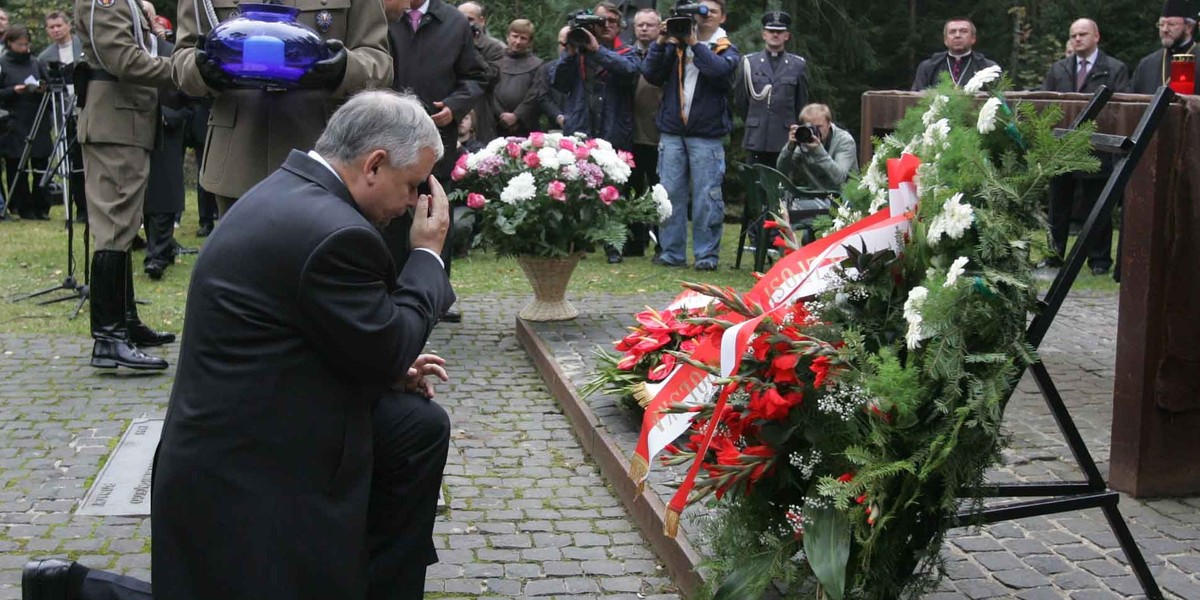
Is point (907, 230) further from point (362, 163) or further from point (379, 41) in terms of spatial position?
point (379, 41)

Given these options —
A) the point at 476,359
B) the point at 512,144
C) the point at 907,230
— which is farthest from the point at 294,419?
the point at 512,144

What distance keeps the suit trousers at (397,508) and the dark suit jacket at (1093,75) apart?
999 centimetres

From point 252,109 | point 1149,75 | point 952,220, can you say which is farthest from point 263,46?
point 1149,75

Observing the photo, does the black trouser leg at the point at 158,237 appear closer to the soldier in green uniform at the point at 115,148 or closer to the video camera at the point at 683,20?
the soldier in green uniform at the point at 115,148

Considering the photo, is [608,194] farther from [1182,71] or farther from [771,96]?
[771,96]

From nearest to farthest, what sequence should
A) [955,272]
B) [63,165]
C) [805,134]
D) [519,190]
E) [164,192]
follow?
[955,272] < [519,190] < [164,192] < [805,134] < [63,165]

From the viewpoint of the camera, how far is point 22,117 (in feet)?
50.9

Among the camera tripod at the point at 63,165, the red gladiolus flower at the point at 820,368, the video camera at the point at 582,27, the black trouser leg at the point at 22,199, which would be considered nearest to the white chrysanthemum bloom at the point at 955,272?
the red gladiolus flower at the point at 820,368

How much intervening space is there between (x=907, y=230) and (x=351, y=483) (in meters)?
1.66

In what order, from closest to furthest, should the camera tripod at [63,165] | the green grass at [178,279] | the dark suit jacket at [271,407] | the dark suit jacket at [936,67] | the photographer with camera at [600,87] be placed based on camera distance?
the dark suit jacket at [271,407] → the green grass at [178,279] → the camera tripod at [63,165] → the dark suit jacket at [936,67] → the photographer with camera at [600,87]

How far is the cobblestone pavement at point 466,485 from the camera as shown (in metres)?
4.50

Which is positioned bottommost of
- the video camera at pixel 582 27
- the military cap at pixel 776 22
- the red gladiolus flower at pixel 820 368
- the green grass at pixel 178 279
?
the green grass at pixel 178 279

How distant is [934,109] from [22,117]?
14071 mm

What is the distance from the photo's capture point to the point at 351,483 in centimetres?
331
